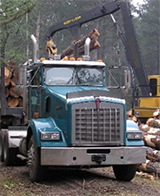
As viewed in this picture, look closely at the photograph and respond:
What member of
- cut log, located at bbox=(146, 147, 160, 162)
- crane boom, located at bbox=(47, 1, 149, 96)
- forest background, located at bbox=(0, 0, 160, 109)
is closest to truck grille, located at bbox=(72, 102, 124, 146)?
cut log, located at bbox=(146, 147, 160, 162)

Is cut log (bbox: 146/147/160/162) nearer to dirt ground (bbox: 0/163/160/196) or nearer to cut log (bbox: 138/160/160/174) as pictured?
cut log (bbox: 138/160/160/174)

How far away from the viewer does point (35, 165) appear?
9445 mm

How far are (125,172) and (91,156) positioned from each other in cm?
139

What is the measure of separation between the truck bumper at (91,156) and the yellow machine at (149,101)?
37.1 feet

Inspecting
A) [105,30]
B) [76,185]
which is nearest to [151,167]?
[76,185]

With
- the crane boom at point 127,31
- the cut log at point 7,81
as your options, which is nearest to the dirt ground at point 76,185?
the cut log at point 7,81

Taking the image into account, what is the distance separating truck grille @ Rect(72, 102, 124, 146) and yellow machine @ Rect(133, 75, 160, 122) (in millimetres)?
11344

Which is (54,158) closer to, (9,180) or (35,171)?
(35,171)

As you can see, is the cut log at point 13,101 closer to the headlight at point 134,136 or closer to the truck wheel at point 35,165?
the truck wheel at point 35,165

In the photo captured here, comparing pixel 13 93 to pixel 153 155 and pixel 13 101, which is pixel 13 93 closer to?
pixel 13 101

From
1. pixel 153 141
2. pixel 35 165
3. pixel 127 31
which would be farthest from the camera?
pixel 127 31

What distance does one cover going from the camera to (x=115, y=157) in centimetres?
925

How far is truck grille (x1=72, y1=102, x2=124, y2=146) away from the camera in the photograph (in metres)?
9.19

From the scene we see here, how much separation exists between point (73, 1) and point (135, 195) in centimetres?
4448
